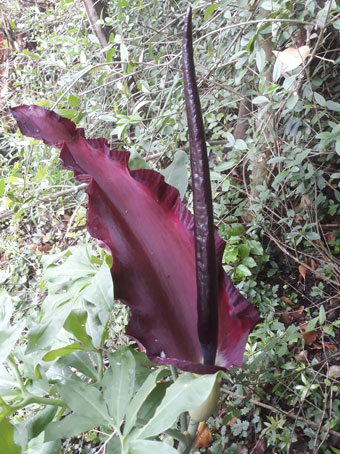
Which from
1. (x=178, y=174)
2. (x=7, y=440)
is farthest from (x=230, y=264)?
(x=7, y=440)

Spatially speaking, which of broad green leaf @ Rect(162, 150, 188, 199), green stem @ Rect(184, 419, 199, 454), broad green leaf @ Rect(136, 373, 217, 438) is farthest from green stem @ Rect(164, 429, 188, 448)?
broad green leaf @ Rect(162, 150, 188, 199)

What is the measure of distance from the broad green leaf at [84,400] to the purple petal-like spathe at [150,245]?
3.7 inches

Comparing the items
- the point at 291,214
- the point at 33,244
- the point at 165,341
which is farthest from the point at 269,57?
the point at 33,244

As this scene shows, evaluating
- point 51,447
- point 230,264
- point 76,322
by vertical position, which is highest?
point 76,322

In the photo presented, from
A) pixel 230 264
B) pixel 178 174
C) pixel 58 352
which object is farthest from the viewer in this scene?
pixel 230 264

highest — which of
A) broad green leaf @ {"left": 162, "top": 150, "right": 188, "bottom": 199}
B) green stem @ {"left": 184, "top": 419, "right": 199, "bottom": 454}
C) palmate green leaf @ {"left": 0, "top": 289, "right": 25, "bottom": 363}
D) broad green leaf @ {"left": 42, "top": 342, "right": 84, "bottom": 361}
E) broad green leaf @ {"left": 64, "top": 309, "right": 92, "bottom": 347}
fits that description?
broad green leaf @ {"left": 162, "top": 150, "right": 188, "bottom": 199}

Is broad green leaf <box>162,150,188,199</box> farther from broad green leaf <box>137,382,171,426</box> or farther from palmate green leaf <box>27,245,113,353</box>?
broad green leaf <box>137,382,171,426</box>

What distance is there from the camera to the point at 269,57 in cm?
95

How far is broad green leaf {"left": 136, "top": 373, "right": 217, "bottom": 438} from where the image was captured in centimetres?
33

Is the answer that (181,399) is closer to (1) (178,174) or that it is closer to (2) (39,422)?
(2) (39,422)

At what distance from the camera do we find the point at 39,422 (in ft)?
1.47

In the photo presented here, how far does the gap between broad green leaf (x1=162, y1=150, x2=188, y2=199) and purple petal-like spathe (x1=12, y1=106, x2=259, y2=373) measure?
101 mm

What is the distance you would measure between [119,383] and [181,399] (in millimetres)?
132

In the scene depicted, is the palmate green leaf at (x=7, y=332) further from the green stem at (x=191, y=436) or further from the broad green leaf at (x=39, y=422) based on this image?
the green stem at (x=191, y=436)
